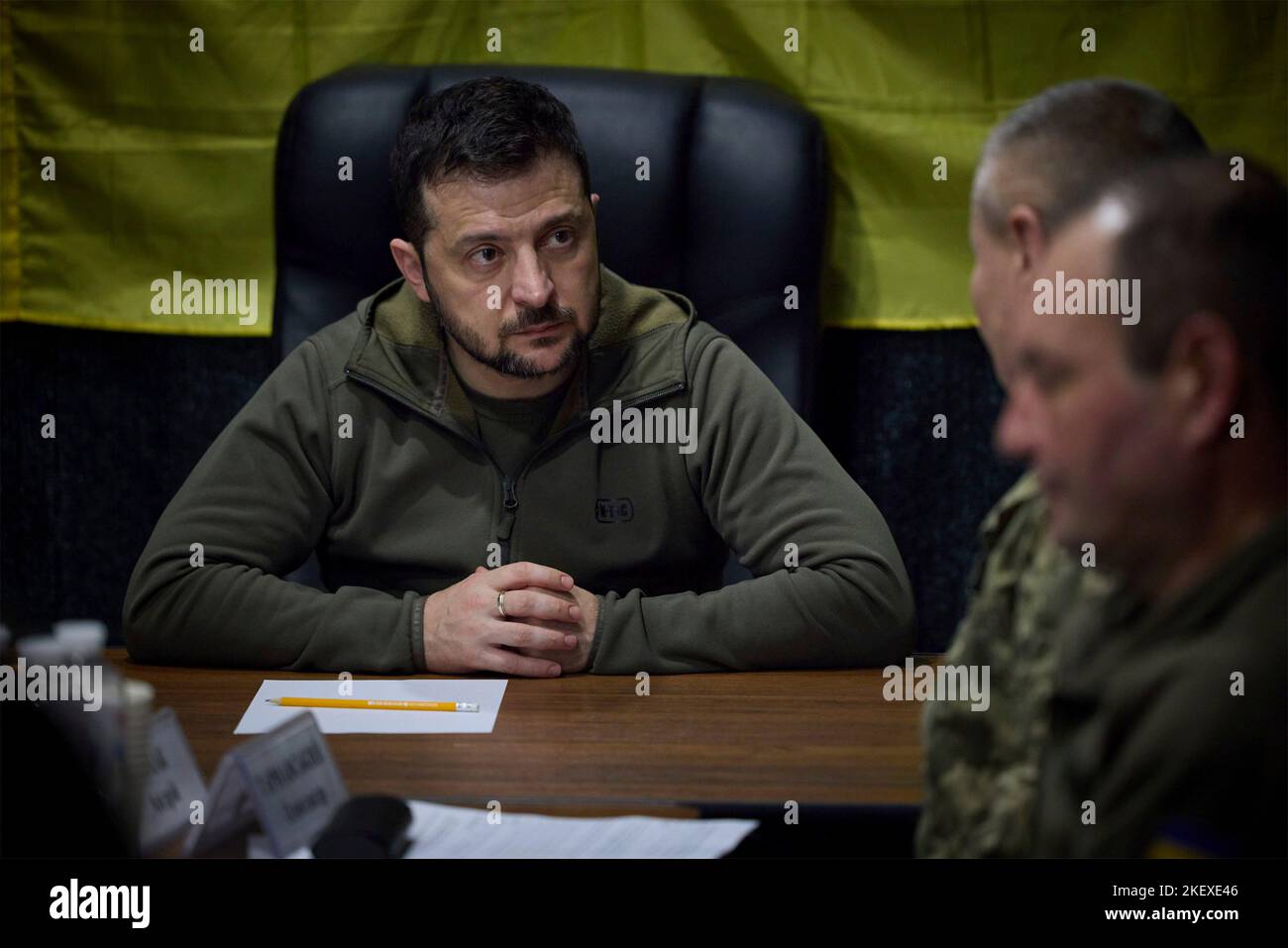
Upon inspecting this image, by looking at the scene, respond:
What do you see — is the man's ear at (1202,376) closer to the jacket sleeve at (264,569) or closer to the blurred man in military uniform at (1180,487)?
the blurred man in military uniform at (1180,487)

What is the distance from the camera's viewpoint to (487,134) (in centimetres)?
155

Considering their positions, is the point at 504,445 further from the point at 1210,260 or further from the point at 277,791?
the point at 1210,260

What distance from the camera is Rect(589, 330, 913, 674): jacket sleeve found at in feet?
4.64

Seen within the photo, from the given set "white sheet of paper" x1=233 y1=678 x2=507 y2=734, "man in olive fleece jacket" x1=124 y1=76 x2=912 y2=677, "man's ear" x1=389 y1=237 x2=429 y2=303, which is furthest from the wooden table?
"man's ear" x1=389 y1=237 x2=429 y2=303

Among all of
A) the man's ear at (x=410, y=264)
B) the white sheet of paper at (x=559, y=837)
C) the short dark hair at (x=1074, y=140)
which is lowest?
the white sheet of paper at (x=559, y=837)

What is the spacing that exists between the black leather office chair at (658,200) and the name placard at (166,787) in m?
0.81

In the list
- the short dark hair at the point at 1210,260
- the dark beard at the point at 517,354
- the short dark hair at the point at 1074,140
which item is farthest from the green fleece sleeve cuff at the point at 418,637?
the short dark hair at the point at 1210,260

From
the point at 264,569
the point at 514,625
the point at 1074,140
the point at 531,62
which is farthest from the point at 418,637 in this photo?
the point at 531,62

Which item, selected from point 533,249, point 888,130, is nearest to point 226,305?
point 533,249

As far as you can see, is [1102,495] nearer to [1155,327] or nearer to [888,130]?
[1155,327]

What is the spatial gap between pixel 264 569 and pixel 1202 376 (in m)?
1.05

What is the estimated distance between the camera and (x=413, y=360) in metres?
1.63

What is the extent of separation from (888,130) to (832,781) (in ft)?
3.74

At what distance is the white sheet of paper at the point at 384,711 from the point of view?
1.25m
